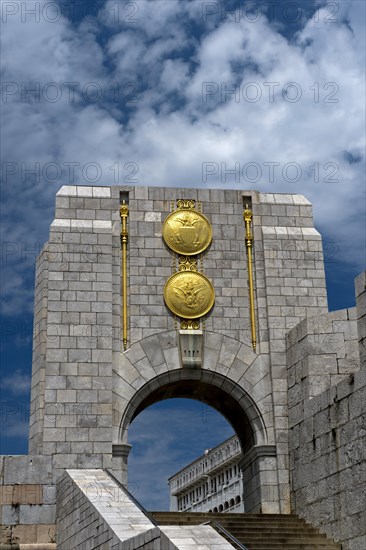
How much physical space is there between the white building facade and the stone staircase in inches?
1169

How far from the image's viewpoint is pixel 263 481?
1720 centimetres

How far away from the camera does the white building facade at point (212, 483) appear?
48.1m

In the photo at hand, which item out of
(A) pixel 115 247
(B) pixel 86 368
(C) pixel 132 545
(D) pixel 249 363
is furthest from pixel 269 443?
(C) pixel 132 545

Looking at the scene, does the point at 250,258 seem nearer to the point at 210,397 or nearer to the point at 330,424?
the point at 210,397

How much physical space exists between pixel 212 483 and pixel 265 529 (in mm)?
38950

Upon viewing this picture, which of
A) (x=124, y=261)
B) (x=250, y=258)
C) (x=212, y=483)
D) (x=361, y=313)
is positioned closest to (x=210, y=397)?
(x=250, y=258)

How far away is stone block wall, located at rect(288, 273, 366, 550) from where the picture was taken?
13.6m

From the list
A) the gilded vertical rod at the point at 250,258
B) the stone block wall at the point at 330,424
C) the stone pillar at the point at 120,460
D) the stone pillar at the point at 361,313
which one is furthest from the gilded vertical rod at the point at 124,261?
the stone pillar at the point at 361,313

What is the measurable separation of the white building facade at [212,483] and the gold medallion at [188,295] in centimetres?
2813

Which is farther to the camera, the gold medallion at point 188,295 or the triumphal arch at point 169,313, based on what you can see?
the gold medallion at point 188,295

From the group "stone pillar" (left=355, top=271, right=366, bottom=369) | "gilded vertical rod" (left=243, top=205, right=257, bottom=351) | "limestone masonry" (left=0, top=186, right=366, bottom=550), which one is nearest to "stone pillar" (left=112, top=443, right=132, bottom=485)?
"limestone masonry" (left=0, top=186, right=366, bottom=550)

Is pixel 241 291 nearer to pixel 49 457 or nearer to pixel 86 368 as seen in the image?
pixel 86 368

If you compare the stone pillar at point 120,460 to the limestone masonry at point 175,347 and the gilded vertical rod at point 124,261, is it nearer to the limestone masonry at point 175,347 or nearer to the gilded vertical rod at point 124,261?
the limestone masonry at point 175,347

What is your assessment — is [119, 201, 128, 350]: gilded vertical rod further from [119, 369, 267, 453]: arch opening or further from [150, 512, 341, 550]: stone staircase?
[150, 512, 341, 550]: stone staircase
